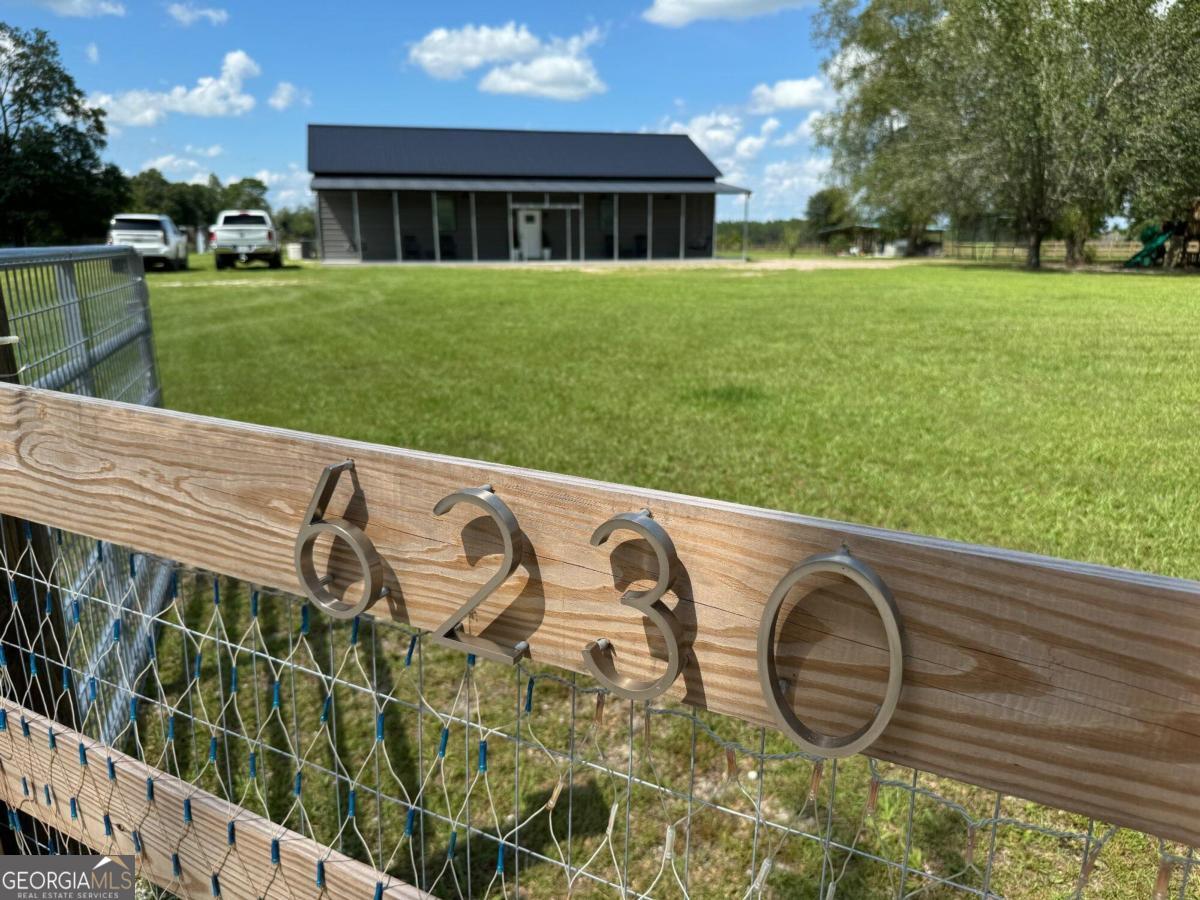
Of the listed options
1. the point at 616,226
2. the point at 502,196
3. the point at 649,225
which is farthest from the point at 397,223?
the point at 649,225

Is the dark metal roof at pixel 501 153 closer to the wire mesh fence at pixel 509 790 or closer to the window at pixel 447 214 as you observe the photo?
the window at pixel 447 214

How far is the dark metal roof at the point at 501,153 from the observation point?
112 feet

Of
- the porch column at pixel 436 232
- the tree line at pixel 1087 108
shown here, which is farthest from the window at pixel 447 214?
the tree line at pixel 1087 108

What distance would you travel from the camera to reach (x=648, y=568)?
102 centimetres

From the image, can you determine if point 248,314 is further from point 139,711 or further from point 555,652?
point 555,652

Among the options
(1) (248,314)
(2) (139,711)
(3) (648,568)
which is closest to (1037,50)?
(3) (648,568)

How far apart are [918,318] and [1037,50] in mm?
7602

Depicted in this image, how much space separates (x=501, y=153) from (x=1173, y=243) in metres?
35.8

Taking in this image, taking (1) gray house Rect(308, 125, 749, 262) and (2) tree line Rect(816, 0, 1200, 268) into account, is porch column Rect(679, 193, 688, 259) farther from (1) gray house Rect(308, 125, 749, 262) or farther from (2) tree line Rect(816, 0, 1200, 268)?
(2) tree line Rect(816, 0, 1200, 268)

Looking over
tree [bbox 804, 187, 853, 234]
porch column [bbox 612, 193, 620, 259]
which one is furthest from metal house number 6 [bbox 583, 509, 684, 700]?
tree [bbox 804, 187, 853, 234]

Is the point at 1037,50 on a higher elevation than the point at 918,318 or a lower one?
higher

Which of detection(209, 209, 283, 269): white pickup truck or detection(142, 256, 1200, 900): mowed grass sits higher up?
detection(209, 209, 283, 269): white pickup truck

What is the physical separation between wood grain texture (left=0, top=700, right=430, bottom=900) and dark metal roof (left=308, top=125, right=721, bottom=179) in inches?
1340

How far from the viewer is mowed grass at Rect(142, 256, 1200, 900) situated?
2.41 metres
